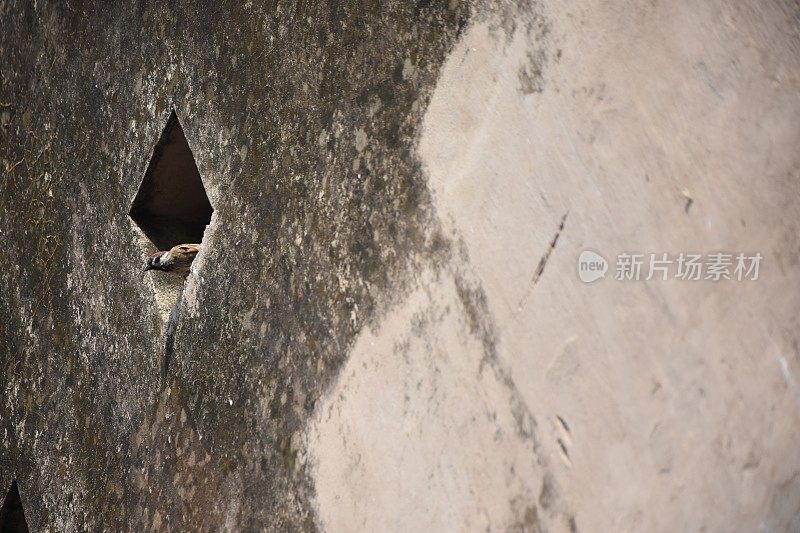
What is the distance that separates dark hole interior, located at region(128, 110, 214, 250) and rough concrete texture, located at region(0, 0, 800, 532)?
3 centimetres

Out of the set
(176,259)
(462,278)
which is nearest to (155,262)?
(176,259)

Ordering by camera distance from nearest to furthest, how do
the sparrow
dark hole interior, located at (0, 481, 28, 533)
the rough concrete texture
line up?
the rough concrete texture
the sparrow
dark hole interior, located at (0, 481, 28, 533)

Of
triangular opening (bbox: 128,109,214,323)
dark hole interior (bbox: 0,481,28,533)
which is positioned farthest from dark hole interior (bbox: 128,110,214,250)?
dark hole interior (bbox: 0,481,28,533)

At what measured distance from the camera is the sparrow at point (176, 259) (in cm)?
168

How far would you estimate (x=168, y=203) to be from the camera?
177 centimetres

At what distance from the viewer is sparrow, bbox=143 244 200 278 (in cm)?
168

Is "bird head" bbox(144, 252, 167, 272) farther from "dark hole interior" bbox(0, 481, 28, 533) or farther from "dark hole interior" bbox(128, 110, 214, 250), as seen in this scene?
"dark hole interior" bbox(0, 481, 28, 533)

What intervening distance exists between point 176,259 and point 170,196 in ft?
0.48

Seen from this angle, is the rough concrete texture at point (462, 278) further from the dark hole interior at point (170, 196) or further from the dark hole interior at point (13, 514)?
the dark hole interior at point (13, 514)

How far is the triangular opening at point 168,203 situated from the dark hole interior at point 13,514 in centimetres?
80

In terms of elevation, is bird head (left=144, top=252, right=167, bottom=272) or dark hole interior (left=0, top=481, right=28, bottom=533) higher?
bird head (left=144, top=252, right=167, bottom=272)

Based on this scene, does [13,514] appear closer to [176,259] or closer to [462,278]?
[176,259]

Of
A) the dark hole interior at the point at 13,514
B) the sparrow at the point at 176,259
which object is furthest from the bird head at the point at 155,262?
the dark hole interior at the point at 13,514

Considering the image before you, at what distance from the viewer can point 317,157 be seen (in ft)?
4.39
